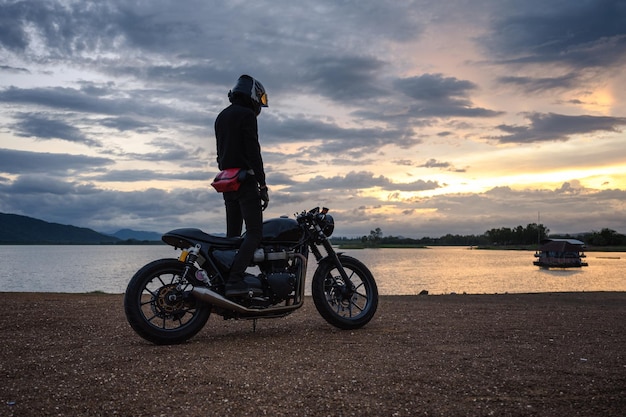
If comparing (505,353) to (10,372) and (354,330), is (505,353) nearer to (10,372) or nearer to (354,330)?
(354,330)

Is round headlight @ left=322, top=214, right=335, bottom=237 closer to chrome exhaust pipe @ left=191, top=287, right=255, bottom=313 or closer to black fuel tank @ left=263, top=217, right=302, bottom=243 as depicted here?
black fuel tank @ left=263, top=217, right=302, bottom=243

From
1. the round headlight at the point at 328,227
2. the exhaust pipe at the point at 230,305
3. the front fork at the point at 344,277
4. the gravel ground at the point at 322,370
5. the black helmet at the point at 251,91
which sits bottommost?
the gravel ground at the point at 322,370

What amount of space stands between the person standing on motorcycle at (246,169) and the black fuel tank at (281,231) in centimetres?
32

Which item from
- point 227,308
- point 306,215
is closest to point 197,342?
point 227,308

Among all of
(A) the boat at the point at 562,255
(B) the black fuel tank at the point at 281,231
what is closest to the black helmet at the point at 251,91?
(B) the black fuel tank at the point at 281,231

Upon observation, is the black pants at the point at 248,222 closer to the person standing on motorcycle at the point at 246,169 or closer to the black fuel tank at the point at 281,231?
the person standing on motorcycle at the point at 246,169

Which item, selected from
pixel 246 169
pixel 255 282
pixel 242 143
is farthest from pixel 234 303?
pixel 242 143

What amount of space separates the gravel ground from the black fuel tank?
1205mm

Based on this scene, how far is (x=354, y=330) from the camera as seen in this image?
23.2 feet

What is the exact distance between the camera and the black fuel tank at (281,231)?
22.6 ft

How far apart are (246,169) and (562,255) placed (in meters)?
101

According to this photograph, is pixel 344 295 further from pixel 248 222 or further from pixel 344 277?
pixel 248 222

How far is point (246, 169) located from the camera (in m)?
6.55

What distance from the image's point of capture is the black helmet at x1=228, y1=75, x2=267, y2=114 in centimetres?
680
